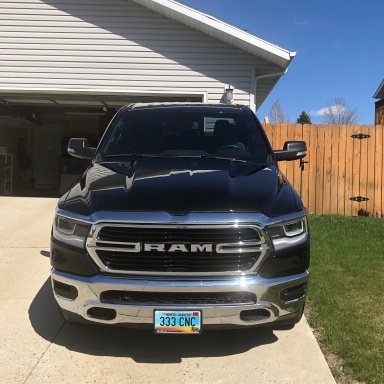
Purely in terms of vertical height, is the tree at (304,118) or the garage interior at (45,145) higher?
the tree at (304,118)

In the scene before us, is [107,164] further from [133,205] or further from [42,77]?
[42,77]

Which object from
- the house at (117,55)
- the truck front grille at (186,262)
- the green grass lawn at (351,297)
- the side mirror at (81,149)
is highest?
the house at (117,55)

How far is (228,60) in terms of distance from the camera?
1062cm

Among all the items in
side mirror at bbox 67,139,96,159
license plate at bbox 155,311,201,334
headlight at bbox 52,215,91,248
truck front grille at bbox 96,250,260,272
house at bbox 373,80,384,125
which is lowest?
license plate at bbox 155,311,201,334

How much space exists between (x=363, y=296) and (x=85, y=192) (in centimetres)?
303

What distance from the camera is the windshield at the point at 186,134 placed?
15.7 feet

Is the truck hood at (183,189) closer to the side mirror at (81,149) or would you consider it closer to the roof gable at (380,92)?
the side mirror at (81,149)

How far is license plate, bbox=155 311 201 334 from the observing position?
3.31 metres

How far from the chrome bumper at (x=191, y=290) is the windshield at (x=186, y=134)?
1527 mm

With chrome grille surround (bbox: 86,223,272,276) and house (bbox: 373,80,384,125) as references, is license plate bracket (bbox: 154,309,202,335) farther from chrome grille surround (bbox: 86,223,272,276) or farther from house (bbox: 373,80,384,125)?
house (bbox: 373,80,384,125)

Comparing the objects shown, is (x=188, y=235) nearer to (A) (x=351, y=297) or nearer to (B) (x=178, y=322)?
(B) (x=178, y=322)

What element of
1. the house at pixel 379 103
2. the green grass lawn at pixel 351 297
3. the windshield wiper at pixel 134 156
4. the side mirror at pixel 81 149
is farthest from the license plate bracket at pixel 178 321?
the house at pixel 379 103

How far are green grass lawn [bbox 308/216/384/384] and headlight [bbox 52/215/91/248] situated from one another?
2097mm

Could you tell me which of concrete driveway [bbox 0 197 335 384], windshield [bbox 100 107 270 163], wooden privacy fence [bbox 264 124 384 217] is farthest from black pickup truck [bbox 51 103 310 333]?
wooden privacy fence [bbox 264 124 384 217]
